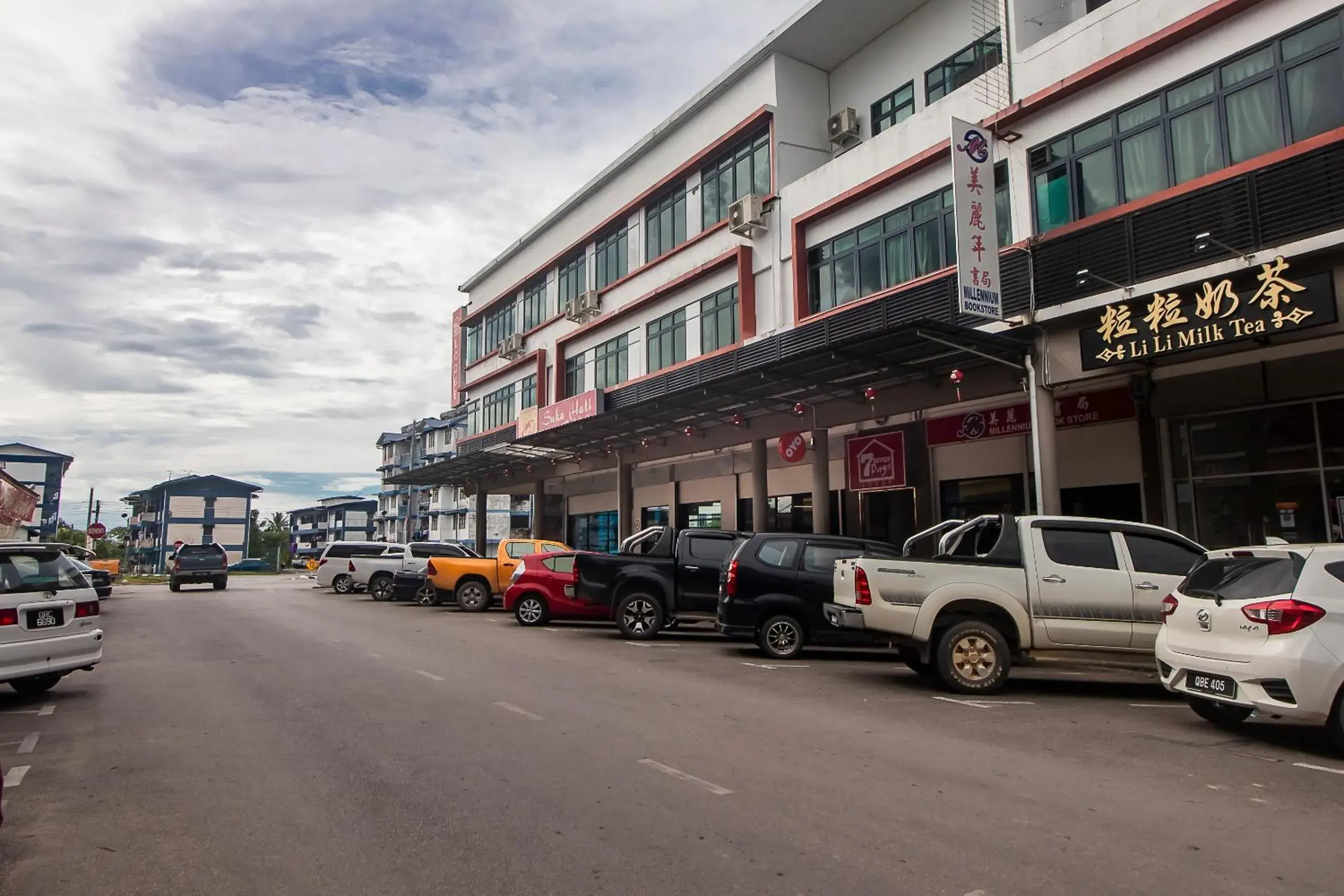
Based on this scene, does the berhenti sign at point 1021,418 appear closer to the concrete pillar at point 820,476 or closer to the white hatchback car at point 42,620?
the concrete pillar at point 820,476

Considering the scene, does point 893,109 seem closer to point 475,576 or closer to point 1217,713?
point 475,576

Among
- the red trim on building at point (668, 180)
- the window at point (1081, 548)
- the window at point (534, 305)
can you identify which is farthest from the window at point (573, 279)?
the window at point (1081, 548)

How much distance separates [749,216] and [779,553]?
45.3 feet

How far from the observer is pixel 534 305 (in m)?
41.3

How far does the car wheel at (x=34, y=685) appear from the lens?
34.3 ft

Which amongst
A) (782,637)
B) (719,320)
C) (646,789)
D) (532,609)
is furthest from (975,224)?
(646,789)

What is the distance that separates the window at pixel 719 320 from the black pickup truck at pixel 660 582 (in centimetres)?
1108

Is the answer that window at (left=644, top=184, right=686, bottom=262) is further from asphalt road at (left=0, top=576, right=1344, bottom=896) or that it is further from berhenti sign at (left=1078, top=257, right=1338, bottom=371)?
asphalt road at (left=0, top=576, right=1344, bottom=896)

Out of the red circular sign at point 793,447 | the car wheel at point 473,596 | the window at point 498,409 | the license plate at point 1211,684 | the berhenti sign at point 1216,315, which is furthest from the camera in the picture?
the window at point 498,409

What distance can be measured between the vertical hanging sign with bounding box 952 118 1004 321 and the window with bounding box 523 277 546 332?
25370mm

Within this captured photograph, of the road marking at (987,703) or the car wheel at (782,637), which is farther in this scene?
the car wheel at (782,637)

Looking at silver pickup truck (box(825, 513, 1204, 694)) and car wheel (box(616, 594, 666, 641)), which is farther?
car wheel (box(616, 594, 666, 641))

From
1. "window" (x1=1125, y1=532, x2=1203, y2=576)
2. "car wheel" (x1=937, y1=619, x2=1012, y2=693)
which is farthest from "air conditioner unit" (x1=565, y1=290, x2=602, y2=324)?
"window" (x1=1125, y1=532, x2=1203, y2=576)

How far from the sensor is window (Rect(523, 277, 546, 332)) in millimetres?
40406
